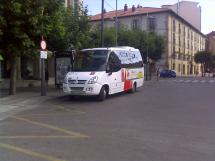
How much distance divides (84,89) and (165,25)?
63.1m

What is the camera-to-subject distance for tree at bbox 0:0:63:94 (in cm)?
2020

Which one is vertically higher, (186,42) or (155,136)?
(186,42)

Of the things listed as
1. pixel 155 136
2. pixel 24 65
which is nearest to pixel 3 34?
pixel 155 136

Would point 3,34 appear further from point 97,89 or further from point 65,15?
point 65,15

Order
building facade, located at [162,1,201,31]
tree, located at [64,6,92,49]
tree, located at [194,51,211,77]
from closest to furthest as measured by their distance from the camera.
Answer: tree, located at [64,6,92,49], tree, located at [194,51,211,77], building facade, located at [162,1,201,31]

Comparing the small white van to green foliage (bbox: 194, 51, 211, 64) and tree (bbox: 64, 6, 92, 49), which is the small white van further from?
green foliage (bbox: 194, 51, 211, 64)

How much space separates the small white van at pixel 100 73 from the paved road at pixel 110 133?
1918 millimetres

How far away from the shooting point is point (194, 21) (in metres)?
120

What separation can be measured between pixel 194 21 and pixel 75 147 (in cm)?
11371

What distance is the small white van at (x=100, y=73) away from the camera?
20312 millimetres

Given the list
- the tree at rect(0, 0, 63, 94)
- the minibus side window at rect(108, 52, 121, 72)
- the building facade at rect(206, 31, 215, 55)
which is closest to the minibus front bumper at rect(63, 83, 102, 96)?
the minibus side window at rect(108, 52, 121, 72)

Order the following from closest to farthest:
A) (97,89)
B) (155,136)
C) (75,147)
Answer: (75,147) < (155,136) < (97,89)

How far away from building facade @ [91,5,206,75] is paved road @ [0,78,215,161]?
191 feet

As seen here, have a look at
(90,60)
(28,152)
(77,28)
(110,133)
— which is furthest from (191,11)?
(28,152)
